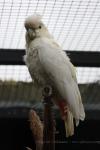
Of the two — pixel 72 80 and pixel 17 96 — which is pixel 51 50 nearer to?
pixel 72 80

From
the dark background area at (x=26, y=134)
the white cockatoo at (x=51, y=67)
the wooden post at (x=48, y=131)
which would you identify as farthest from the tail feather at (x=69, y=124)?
the dark background area at (x=26, y=134)

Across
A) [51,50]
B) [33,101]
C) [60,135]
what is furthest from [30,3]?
[60,135]

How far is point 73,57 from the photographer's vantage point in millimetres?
2037

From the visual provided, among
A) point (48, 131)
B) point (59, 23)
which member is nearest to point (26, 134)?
point (59, 23)

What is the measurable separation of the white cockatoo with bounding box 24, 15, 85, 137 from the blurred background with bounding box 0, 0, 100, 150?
0.13m

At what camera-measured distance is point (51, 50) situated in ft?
5.82

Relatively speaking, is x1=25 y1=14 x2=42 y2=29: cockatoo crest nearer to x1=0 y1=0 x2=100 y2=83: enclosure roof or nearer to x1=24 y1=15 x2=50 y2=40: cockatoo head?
x1=24 y1=15 x2=50 y2=40: cockatoo head

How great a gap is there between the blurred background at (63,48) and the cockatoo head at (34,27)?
0.26 feet

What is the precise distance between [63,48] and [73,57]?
0.35 feet

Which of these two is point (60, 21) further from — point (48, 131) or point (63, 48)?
point (48, 131)

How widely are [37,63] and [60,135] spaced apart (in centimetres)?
69

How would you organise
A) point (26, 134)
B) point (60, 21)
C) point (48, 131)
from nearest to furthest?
point (48, 131), point (60, 21), point (26, 134)

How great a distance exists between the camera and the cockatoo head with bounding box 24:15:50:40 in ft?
5.80

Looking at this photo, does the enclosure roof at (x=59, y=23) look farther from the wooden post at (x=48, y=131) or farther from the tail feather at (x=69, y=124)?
the wooden post at (x=48, y=131)
